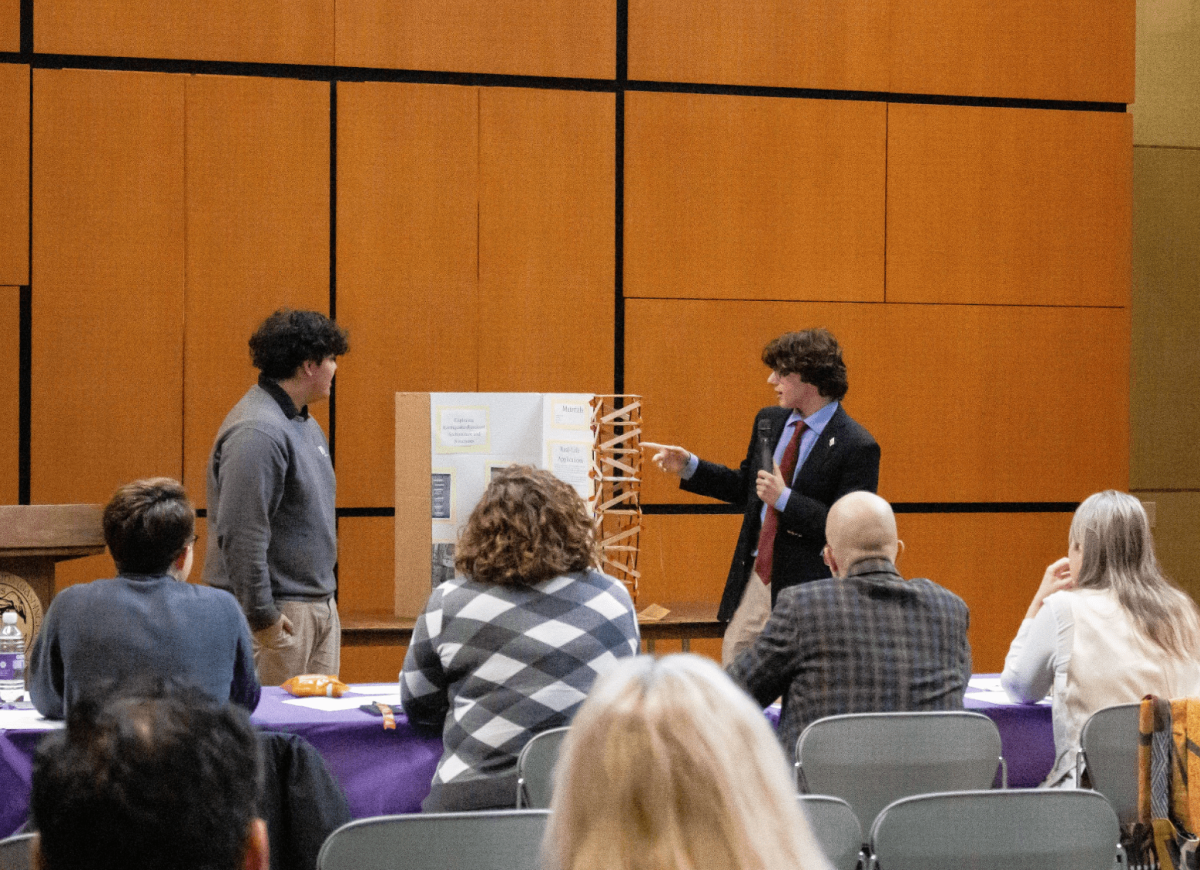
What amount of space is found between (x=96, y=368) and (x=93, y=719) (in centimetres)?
452

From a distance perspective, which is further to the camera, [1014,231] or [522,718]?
[1014,231]

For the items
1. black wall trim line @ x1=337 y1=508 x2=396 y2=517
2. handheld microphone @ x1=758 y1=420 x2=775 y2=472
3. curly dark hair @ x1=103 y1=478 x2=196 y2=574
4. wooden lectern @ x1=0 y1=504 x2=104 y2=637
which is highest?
handheld microphone @ x1=758 y1=420 x2=775 y2=472

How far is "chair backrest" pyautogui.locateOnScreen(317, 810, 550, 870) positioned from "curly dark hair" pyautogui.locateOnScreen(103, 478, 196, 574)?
1.03 m

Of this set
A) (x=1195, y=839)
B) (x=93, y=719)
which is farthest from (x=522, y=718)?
(x=93, y=719)

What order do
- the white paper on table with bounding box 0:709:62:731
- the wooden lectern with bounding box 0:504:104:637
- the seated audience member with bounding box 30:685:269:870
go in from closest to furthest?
1. the seated audience member with bounding box 30:685:269:870
2. the white paper on table with bounding box 0:709:62:731
3. the wooden lectern with bounding box 0:504:104:637

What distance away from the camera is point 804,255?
19.1ft

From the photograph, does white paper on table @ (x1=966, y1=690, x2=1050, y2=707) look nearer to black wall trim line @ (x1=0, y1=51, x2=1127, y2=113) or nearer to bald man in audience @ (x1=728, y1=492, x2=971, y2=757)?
bald man in audience @ (x1=728, y1=492, x2=971, y2=757)

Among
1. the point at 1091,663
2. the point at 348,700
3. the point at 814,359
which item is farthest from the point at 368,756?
the point at 814,359

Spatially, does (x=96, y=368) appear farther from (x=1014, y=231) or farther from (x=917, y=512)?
(x=1014, y=231)

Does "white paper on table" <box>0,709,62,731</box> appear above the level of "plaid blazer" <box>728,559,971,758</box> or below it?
below

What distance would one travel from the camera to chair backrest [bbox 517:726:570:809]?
2.40 meters

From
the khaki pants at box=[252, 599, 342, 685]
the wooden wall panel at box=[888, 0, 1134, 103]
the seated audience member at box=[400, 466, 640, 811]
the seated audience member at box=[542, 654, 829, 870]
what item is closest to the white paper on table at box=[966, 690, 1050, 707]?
the seated audience member at box=[400, 466, 640, 811]

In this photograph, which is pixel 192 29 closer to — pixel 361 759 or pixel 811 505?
pixel 811 505

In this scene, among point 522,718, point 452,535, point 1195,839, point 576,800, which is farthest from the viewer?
point 452,535
